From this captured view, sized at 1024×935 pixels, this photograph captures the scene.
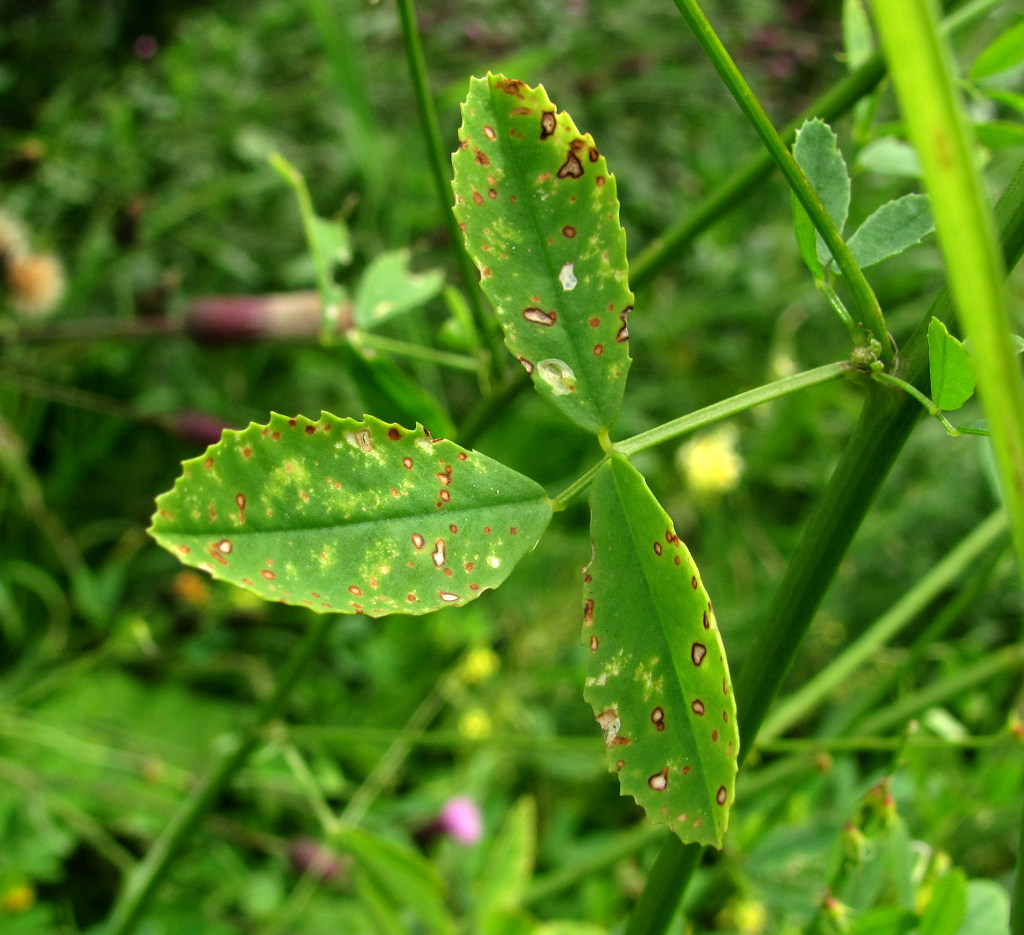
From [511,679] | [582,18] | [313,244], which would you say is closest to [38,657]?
[511,679]

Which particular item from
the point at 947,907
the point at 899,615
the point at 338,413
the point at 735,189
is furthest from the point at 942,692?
the point at 338,413

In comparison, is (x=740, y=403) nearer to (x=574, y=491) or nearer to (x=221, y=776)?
(x=574, y=491)

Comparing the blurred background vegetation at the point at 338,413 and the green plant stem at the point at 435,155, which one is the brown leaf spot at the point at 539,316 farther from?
the blurred background vegetation at the point at 338,413

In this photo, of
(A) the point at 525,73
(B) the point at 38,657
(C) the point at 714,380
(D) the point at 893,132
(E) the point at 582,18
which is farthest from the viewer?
(C) the point at 714,380

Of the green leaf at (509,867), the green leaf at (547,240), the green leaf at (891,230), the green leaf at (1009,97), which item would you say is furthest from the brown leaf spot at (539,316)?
the green leaf at (509,867)

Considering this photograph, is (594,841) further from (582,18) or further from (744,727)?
(582,18)

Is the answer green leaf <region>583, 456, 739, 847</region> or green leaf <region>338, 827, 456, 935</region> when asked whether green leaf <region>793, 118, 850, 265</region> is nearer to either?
green leaf <region>583, 456, 739, 847</region>

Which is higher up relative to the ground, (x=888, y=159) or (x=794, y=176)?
(x=794, y=176)
